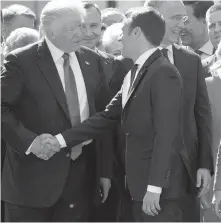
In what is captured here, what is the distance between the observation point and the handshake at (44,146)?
3.93 metres

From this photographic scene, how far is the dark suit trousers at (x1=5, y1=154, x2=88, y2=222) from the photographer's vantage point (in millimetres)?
4023

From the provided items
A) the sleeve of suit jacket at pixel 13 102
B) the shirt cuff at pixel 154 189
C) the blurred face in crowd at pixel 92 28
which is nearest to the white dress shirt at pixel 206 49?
the blurred face in crowd at pixel 92 28

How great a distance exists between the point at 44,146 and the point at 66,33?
74 cm

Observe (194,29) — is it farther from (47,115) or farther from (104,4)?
(104,4)

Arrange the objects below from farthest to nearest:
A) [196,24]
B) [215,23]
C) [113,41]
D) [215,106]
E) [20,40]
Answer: [196,24], [113,41], [215,23], [20,40], [215,106]

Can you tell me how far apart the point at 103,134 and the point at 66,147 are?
31 centimetres

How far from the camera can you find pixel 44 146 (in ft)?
13.0

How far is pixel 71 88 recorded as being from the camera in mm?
4074

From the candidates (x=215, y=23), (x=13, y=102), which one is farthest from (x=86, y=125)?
(x=215, y=23)

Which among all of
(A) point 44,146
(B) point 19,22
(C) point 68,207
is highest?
(B) point 19,22

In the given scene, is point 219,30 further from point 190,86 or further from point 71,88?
point 71,88

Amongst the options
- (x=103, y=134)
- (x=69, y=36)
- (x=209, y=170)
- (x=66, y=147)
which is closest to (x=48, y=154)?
(x=66, y=147)

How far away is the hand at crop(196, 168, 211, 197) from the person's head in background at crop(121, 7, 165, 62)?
854mm

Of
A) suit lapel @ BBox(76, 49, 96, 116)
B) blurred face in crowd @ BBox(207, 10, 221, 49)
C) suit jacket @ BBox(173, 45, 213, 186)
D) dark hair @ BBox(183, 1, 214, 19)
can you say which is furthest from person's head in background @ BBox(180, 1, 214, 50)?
suit lapel @ BBox(76, 49, 96, 116)
